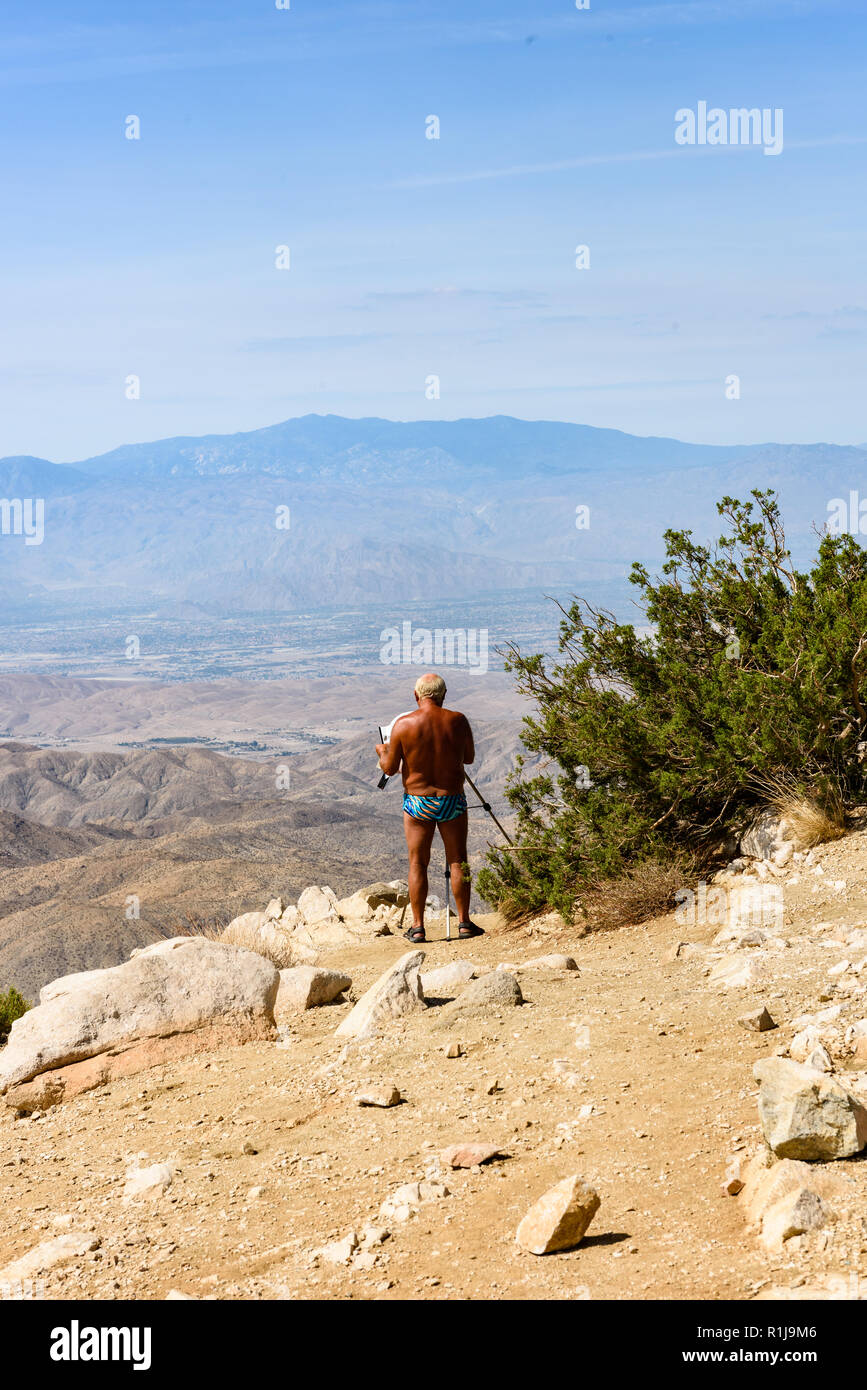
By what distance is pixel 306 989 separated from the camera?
26.5 feet

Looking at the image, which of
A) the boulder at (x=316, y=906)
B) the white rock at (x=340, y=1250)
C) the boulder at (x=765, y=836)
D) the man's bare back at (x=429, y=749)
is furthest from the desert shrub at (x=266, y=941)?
the white rock at (x=340, y=1250)

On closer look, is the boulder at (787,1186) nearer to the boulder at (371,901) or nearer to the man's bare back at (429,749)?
the man's bare back at (429,749)

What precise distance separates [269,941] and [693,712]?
4.34 metres

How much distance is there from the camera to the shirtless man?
9367mm

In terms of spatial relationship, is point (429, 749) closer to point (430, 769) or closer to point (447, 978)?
point (430, 769)

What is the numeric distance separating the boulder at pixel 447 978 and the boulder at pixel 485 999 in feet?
1.95

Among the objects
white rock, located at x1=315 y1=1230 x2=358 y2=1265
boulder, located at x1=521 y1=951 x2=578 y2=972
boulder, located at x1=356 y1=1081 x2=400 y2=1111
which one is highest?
white rock, located at x1=315 y1=1230 x2=358 y2=1265

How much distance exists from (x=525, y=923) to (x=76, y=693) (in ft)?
564

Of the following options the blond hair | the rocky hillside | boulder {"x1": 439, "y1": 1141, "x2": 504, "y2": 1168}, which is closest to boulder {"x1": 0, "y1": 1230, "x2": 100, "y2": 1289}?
boulder {"x1": 439, "y1": 1141, "x2": 504, "y2": 1168}

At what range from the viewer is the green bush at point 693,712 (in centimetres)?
887

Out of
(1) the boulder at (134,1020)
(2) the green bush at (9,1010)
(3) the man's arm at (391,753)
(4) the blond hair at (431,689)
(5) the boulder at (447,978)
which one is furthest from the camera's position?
(2) the green bush at (9,1010)

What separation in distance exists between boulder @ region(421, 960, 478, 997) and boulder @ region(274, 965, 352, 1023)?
0.80 metres

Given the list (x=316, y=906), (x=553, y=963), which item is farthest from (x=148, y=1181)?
(x=316, y=906)

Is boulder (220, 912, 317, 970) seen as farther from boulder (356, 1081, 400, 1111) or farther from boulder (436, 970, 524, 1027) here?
boulder (356, 1081, 400, 1111)
